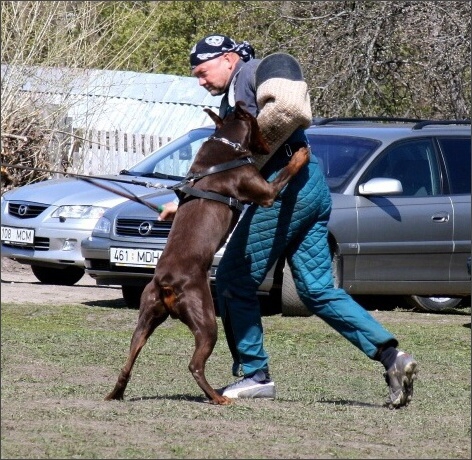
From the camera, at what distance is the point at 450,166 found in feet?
35.8

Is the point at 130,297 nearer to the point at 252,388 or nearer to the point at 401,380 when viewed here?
the point at 252,388

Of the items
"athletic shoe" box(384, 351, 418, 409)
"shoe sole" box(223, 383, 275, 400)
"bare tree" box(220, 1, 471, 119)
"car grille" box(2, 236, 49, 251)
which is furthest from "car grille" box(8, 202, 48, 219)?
"athletic shoe" box(384, 351, 418, 409)

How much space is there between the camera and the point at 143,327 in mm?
5758

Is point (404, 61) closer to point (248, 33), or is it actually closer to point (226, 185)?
point (248, 33)

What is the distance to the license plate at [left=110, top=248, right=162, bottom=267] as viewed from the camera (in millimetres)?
10258

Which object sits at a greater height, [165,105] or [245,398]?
[245,398]

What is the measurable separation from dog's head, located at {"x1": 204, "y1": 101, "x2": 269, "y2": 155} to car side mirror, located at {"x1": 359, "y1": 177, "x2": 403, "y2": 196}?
4371mm

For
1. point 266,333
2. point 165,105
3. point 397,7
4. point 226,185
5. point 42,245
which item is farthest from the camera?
point 165,105

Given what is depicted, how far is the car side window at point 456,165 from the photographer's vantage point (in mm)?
10891

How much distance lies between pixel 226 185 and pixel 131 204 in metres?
4.98

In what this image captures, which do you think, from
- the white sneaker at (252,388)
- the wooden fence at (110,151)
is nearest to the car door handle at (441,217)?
the white sneaker at (252,388)

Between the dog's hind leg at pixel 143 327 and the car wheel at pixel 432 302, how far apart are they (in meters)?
5.66

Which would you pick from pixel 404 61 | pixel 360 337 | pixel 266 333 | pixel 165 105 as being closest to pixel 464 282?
pixel 266 333

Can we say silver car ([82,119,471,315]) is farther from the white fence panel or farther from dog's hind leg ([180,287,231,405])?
the white fence panel
